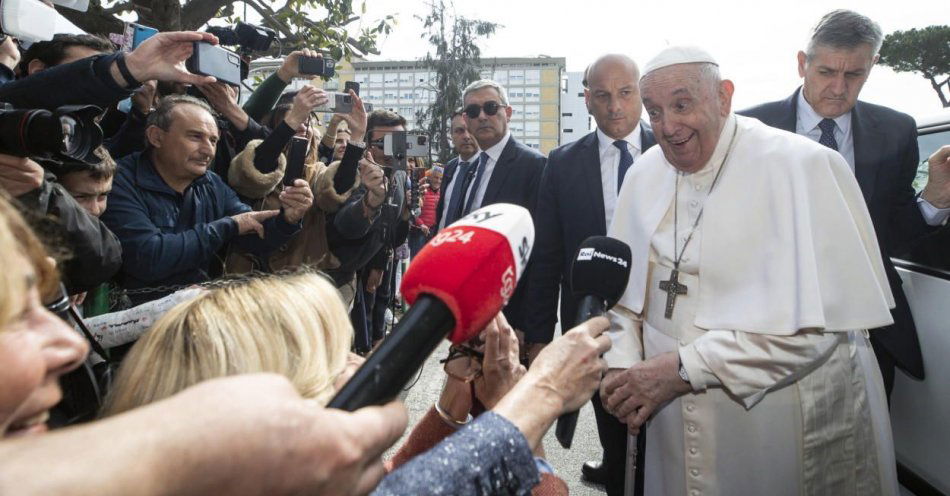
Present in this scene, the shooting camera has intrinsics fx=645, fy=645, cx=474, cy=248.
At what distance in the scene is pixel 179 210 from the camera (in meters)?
3.07

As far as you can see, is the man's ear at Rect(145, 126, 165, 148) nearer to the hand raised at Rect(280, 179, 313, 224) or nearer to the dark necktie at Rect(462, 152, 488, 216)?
the hand raised at Rect(280, 179, 313, 224)

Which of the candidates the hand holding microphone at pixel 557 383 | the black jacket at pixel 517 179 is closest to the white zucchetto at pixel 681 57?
the hand holding microphone at pixel 557 383

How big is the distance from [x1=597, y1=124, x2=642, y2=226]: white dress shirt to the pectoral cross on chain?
3.86 ft

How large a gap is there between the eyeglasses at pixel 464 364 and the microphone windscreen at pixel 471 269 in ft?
1.89

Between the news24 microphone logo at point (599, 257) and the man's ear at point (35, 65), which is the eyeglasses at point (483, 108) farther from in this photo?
the news24 microphone logo at point (599, 257)

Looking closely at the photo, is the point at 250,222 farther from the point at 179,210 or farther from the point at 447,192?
the point at 447,192

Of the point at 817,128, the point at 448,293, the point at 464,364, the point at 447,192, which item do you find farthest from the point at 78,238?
the point at 447,192

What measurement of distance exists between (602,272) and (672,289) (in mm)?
566

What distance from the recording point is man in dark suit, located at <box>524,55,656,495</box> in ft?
11.2

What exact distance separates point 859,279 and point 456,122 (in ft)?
14.4

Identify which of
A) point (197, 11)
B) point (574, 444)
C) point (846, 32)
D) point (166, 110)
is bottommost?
point (574, 444)

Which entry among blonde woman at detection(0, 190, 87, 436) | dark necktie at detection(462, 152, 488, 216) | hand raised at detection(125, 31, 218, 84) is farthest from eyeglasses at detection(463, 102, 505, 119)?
blonde woman at detection(0, 190, 87, 436)

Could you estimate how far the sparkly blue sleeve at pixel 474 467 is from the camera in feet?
3.07

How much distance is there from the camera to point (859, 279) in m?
2.03
